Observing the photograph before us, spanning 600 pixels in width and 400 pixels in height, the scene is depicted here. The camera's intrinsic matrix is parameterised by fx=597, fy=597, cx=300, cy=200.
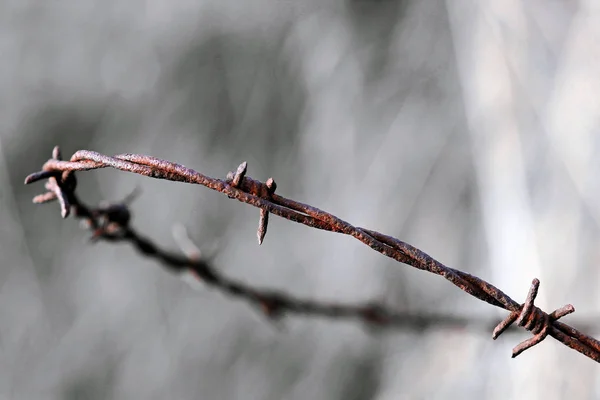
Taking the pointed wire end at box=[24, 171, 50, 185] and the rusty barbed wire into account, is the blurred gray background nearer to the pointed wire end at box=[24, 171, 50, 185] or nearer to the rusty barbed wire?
the rusty barbed wire

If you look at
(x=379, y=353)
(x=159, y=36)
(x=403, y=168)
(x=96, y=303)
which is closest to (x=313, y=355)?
(x=379, y=353)

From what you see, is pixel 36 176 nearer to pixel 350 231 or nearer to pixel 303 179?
pixel 350 231

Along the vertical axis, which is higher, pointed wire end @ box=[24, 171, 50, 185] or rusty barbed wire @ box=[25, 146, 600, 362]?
rusty barbed wire @ box=[25, 146, 600, 362]

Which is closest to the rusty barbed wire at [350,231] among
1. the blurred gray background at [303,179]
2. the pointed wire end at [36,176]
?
the pointed wire end at [36,176]

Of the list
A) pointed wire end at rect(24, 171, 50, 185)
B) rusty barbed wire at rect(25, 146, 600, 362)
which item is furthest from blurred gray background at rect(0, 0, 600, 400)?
pointed wire end at rect(24, 171, 50, 185)

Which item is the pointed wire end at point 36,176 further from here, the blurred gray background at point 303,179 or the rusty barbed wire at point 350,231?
the blurred gray background at point 303,179

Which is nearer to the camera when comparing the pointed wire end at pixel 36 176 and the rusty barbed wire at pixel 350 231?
the rusty barbed wire at pixel 350 231

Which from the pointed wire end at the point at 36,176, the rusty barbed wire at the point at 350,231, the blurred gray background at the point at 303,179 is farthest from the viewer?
the blurred gray background at the point at 303,179

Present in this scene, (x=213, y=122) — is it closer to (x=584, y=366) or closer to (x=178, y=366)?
(x=178, y=366)
